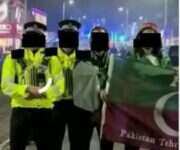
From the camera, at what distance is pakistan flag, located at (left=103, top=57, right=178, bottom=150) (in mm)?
Answer: 4762

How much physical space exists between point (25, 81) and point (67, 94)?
21.0 inches

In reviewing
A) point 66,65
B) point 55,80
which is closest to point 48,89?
point 55,80

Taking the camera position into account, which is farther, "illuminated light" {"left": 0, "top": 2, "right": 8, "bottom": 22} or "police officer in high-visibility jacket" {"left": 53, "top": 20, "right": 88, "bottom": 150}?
"illuminated light" {"left": 0, "top": 2, "right": 8, "bottom": 22}

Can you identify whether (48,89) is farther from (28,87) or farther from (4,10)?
(4,10)

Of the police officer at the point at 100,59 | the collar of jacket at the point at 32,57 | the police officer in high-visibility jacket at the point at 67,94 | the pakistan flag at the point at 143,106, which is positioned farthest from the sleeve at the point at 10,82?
the pakistan flag at the point at 143,106

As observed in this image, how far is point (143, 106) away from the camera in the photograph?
16.3ft

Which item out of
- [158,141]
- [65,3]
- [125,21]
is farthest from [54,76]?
[125,21]

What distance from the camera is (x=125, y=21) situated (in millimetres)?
49469

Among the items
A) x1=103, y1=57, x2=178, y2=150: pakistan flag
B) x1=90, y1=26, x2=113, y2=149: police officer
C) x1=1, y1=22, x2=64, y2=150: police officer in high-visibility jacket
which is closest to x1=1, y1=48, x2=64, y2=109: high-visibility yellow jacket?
x1=1, y1=22, x2=64, y2=150: police officer in high-visibility jacket

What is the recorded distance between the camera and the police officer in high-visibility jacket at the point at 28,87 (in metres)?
5.96

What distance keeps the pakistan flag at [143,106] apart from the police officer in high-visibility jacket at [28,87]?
82 cm

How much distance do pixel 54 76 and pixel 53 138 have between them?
2.27 ft

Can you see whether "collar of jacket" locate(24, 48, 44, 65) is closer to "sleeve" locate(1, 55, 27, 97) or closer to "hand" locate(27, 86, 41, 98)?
"sleeve" locate(1, 55, 27, 97)

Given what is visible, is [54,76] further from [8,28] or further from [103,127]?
[8,28]
